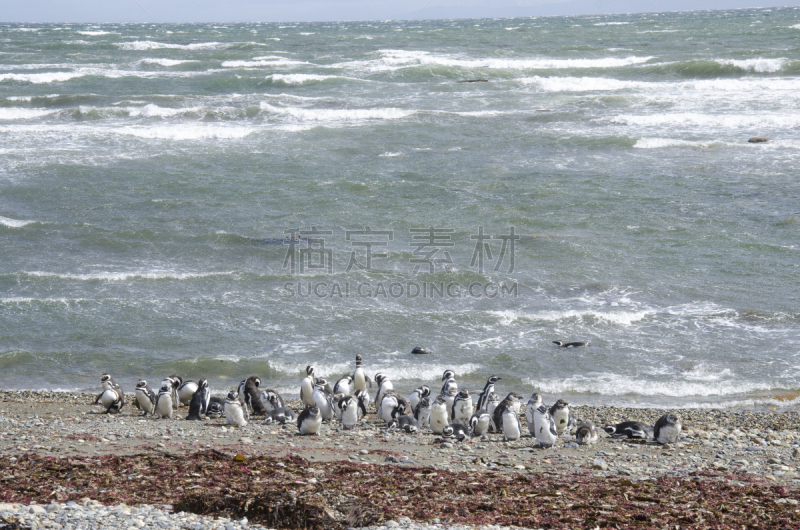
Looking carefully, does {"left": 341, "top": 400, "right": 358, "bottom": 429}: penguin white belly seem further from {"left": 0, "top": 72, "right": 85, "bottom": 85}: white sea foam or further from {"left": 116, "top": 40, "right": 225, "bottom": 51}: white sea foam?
{"left": 116, "top": 40, "right": 225, "bottom": 51}: white sea foam

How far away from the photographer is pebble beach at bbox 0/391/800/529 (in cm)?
691

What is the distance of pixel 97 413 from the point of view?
11.3 meters

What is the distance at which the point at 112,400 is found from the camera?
36.8 feet

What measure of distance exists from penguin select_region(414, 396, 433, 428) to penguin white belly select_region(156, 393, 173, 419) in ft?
11.1

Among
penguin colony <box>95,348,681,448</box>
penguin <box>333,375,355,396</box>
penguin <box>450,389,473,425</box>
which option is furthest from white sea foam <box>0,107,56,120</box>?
penguin <box>450,389,473,425</box>

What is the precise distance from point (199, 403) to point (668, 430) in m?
6.11

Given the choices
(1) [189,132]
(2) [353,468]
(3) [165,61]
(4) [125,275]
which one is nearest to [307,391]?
(2) [353,468]

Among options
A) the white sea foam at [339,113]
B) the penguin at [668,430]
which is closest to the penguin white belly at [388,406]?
the penguin at [668,430]

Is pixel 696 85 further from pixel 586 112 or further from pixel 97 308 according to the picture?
pixel 97 308

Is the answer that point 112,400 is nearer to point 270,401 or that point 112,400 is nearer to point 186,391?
point 186,391

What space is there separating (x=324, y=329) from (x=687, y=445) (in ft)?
23.0

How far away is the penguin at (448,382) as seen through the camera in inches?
438

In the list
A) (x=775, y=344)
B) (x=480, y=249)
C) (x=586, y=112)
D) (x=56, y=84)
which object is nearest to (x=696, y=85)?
(x=586, y=112)

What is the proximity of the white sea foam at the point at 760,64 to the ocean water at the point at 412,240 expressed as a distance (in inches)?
274
